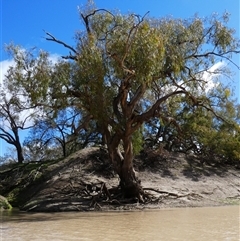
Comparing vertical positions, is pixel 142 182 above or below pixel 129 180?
above

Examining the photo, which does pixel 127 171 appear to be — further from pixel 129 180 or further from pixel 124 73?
pixel 124 73

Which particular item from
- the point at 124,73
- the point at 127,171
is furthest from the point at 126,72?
the point at 127,171

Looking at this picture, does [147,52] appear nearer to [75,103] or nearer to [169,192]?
[75,103]

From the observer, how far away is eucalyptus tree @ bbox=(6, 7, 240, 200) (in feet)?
38.1

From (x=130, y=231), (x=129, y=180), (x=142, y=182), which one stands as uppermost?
(x=142, y=182)

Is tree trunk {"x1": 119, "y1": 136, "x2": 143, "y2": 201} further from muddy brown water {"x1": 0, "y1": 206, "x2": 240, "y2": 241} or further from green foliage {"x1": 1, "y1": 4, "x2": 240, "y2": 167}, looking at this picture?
muddy brown water {"x1": 0, "y1": 206, "x2": 240, "y2": 241}

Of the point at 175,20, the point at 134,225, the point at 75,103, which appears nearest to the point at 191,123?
the point at 175,20

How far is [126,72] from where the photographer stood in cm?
1191

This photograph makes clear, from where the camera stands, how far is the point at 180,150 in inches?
813

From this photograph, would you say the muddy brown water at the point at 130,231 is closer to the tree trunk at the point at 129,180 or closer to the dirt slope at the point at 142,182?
the dirt slope at the point at 142,182

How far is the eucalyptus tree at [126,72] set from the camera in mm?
11617


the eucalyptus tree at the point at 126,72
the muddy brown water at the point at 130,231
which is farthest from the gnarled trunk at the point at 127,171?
the muddy brown water at the point at 130,231

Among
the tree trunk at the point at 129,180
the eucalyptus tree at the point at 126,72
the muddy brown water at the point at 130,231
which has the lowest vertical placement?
the muddy brown water at the point at 130,231

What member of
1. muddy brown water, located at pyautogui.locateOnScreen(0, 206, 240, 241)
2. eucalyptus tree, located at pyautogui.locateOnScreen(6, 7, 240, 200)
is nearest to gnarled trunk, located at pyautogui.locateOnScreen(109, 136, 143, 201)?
eucalyptus tree, located at pyautogui.locateOnScreen(6, 7, 240, 200)
